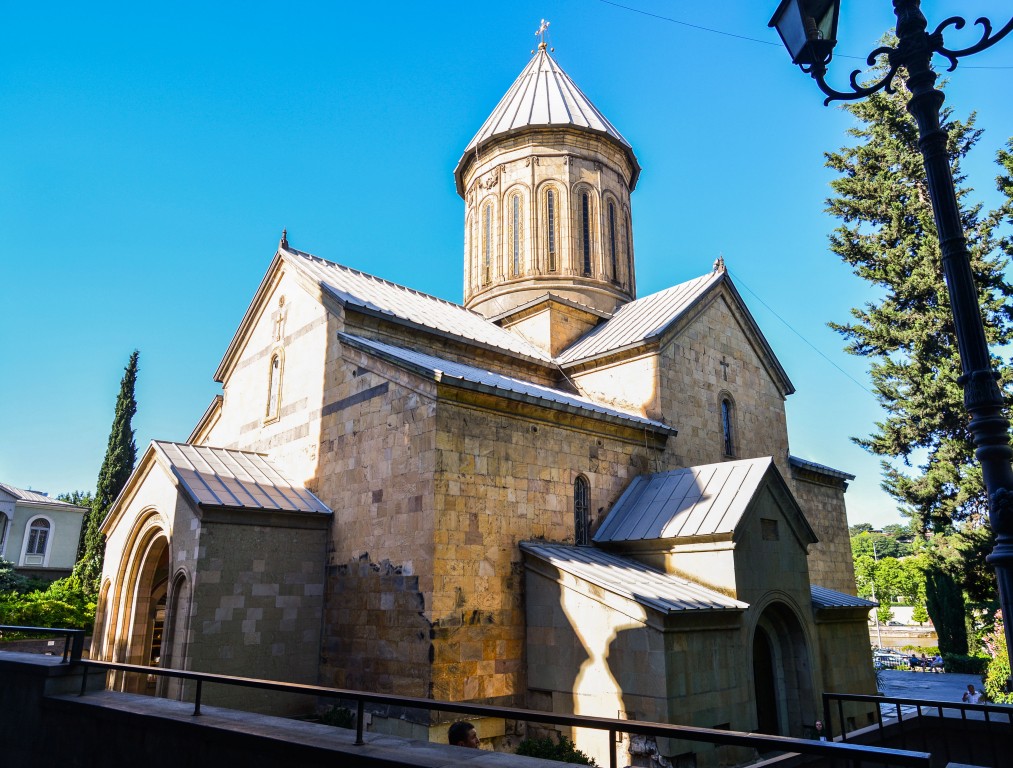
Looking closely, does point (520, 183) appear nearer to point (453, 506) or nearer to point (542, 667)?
→ point (453, 506)

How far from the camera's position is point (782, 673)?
10.4 m

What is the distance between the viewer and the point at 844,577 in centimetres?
1648

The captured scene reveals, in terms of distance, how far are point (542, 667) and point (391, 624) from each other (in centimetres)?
212

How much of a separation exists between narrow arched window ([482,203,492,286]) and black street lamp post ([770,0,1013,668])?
1368 centimetres

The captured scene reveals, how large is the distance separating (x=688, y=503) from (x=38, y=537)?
34.5 meters

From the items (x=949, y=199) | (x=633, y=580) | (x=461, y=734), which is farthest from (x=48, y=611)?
(x=949, y=199)

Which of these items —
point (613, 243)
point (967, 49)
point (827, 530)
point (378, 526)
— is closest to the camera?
point (967, 49)

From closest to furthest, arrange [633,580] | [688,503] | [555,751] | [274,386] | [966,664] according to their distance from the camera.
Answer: [555,751]
[633,580]
[688,503]
[274,386]
[966,664]

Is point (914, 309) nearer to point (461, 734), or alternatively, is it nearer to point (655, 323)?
point (655, 323)

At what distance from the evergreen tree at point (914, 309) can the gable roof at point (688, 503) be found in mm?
9413

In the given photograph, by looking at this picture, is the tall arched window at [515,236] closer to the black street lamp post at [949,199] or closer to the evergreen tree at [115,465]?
the black street lamp post at [949,199]

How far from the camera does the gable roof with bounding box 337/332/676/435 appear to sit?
9.58 m

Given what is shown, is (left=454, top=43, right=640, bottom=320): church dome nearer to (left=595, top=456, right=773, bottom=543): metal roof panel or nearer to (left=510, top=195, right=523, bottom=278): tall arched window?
(left=510, top=195, right=523, bottom=278): tall arched window

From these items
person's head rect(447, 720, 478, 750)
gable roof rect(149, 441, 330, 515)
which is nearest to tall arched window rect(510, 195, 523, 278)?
gable roof rect(149, 441, 330, 515)
